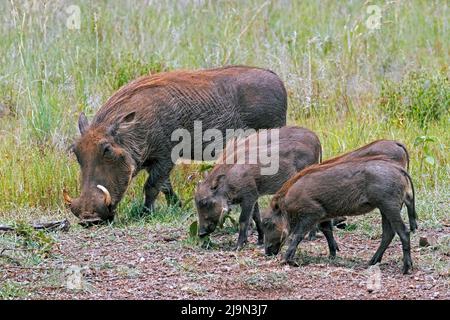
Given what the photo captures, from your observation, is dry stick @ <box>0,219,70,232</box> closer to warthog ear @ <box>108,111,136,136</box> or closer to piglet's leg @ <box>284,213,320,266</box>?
warthog ear @ <box>108,111,136,136</box>

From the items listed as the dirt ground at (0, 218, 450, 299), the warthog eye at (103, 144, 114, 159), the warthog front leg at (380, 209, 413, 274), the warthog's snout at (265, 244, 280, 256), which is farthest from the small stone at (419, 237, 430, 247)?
the warthog eye at (103, 144, 114, 159)

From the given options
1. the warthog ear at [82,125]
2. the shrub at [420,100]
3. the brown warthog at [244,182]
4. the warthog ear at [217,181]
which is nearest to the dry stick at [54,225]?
the warthog ear at [82,125]

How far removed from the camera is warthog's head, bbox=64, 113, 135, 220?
705cm

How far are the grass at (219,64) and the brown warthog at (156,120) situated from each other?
29 centimetres

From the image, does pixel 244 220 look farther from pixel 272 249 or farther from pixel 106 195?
pixel 106 195

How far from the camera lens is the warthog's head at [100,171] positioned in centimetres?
705

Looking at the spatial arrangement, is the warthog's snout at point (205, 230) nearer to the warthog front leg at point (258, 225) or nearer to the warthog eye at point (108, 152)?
the warthog front leg at point (258, 225)

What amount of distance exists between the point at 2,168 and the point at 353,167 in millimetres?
3253

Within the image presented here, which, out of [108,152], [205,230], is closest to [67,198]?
[108,152]

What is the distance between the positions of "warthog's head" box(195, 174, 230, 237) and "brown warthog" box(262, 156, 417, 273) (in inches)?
17.7

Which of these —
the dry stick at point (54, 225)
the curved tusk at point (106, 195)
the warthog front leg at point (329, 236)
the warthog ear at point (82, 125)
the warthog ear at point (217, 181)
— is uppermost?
the warthog ear at point (82, 125)

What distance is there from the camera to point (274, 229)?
236 inches

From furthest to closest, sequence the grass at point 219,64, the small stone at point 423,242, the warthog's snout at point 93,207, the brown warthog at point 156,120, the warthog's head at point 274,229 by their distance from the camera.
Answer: the grass at point 219,64 → the brown warthog at point 156,120 → the warthog's snout at point 93,207 → the small stone at point 423,242 → the warthog's head at point 274,229

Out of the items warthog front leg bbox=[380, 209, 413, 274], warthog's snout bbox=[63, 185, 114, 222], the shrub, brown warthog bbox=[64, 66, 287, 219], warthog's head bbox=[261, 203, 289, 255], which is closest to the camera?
warthog front leg bbox=[380, 209, 413, 274]
